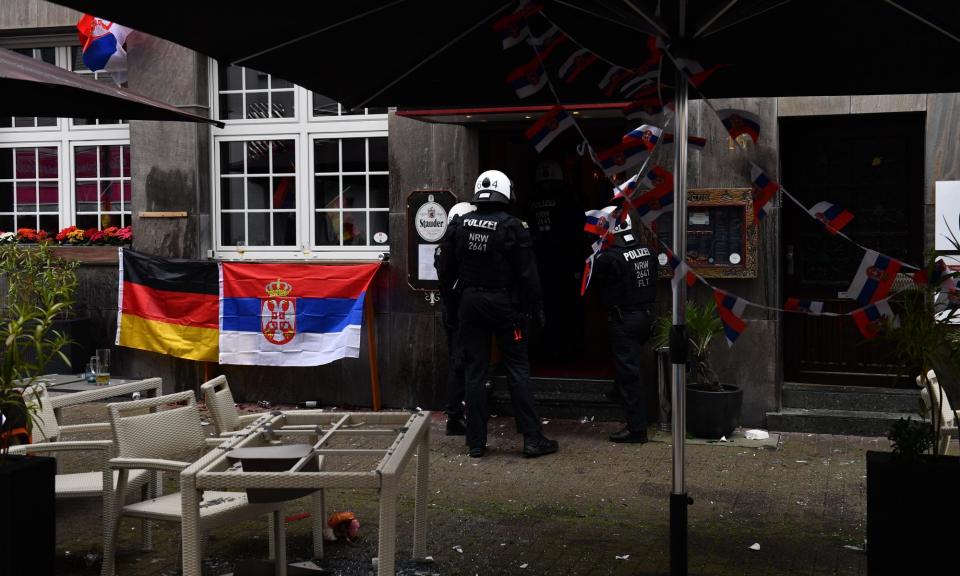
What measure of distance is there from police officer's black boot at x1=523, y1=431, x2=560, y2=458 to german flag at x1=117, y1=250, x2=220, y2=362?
382cm

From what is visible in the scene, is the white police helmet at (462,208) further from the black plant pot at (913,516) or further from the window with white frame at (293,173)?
the black plant pot at (913,516)

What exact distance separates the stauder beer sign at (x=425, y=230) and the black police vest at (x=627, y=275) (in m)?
1.91

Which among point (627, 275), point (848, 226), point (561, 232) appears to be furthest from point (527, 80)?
point (561, 232)

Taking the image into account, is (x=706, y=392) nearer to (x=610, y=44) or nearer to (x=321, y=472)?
(x=610, y=44)

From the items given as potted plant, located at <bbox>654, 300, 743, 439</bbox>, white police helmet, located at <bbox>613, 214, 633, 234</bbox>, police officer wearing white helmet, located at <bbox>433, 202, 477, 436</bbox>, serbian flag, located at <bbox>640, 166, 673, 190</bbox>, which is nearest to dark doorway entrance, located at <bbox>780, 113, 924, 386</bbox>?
potted plant, located at <bbox>654, 300, 743, 439</bbox>

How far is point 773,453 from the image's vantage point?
847cm

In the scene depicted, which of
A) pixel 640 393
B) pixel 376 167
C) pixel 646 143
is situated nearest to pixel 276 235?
pixel 376 167

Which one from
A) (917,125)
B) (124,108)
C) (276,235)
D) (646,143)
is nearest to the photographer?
(646,143)

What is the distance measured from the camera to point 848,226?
954 centimetres

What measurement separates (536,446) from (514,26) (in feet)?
14.7

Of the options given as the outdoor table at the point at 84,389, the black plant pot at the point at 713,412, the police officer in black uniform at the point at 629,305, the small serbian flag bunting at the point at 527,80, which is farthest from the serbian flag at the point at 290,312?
the small serbian flag bunting at the point at 527,80

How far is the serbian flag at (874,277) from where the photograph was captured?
4051mm

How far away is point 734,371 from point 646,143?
532 cm

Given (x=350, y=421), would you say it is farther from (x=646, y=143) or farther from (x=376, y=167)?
(x=376, y=167)
